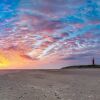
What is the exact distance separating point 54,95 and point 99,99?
2828 mm

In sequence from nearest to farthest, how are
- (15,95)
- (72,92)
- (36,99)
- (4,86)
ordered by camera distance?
(36,99)
(15,95)
(72,92)
(4,86)

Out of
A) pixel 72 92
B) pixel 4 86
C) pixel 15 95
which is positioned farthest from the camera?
pixel 4 86

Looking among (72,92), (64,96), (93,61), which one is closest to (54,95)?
(64,96)

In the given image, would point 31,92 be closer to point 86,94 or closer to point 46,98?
point 46,98

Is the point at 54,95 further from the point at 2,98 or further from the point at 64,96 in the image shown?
the point at 2,98

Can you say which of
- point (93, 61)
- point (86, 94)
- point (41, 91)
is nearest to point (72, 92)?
point (86, 94)

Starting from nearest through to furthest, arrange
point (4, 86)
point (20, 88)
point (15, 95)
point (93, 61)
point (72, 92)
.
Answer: point (15, 95) < point (72, 92) < point (20, 88) < point (4, 86) < point (93, 61)

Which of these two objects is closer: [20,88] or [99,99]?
[99,99]

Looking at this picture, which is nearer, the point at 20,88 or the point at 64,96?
the point at 64,96

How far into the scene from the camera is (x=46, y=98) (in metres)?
15.1

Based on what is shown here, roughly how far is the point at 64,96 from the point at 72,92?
1.50m

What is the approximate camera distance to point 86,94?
16.3 meters

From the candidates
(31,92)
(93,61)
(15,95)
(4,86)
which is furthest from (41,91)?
(93,61)

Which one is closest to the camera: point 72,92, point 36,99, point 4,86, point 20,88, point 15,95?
point 36,99
